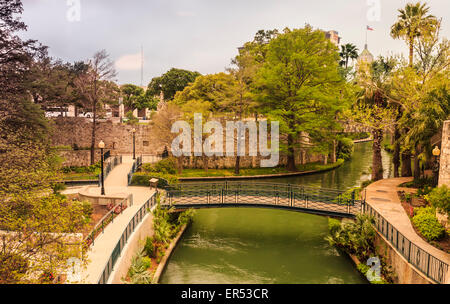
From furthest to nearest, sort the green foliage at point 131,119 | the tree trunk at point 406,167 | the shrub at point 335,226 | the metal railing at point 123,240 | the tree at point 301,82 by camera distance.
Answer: the green foliage at point 131,119 < the tree at point 301,82 < the tree trunk at point 406,167 < the shrub at point 335,226 < the metal railing at point 123,240

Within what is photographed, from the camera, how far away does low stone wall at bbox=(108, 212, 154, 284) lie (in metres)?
11.6

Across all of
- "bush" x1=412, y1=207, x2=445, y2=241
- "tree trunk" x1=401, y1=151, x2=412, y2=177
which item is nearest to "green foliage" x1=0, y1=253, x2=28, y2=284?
"bush" x1=412, y1=207, x2=445, y2=241

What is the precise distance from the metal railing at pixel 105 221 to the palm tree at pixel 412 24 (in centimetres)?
2516

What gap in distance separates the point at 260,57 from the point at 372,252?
3440 centimetres

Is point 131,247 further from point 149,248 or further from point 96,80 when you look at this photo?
point 96,80

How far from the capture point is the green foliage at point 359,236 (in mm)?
15875

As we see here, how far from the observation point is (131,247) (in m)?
13.8

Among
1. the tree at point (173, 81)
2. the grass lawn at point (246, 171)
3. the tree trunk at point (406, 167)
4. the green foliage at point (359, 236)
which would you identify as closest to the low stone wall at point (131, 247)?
the green foliage at point (359, 236)

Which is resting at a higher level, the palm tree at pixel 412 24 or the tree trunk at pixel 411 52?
the palm tree at pixel 412 24

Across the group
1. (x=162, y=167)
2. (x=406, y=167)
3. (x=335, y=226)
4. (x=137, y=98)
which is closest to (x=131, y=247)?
(x=335, y=226)

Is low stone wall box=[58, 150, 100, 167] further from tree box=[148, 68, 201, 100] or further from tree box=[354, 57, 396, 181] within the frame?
tree box=[148, 68, 201, 100]

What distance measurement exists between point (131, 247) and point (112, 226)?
7.78ft

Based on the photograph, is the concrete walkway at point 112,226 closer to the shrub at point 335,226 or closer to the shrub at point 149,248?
the shrub at point 149,248
